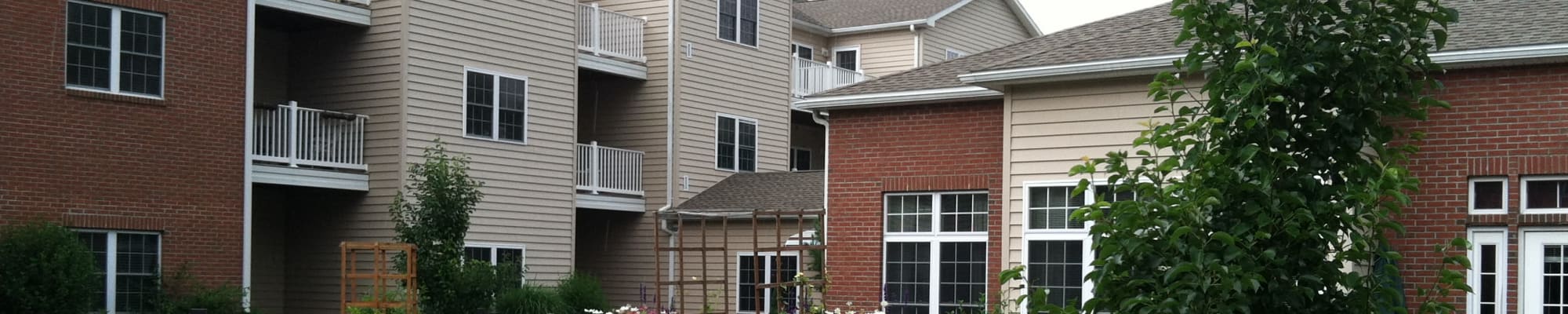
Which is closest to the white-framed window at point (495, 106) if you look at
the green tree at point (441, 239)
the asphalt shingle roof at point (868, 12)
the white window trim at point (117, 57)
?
the green tree at point (441, 239)

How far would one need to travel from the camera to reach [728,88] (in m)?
29.2

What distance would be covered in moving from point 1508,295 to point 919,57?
70.9ft

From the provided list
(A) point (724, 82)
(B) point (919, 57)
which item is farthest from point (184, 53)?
(B) point (919, 57)

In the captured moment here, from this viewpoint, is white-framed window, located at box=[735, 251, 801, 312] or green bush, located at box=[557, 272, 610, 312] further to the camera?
white-framed window, located at box=[735, 251, 801, 312]

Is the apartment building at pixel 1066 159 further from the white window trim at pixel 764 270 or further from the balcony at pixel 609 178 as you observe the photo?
the balcony at pixel 609 178

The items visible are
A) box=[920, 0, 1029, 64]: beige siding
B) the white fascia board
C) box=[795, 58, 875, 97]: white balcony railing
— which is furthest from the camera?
box=[920, 0, 1029, 64]: beige siding

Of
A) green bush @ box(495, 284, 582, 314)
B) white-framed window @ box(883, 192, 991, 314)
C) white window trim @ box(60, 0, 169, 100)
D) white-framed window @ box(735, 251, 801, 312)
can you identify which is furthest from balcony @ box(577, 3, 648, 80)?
white-framed window @ box(883, 192, 991, 314)

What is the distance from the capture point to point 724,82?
29094 mm

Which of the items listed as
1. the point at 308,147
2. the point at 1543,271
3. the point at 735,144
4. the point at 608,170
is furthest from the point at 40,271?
the point at 1543,271

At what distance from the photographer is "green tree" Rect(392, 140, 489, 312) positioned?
19969 mm

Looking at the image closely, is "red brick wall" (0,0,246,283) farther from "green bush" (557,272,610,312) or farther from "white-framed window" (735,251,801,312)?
"white-framed window" (735,251,801,312)

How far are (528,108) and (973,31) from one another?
50.3ft

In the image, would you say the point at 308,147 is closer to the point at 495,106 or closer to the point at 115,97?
the point at 495,106

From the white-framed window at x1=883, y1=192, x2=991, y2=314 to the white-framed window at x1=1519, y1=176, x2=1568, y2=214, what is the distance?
5106 mm
